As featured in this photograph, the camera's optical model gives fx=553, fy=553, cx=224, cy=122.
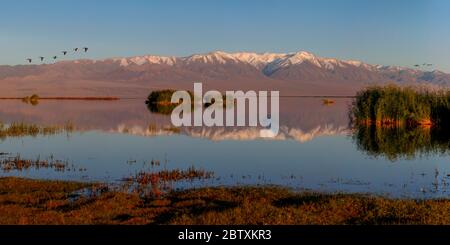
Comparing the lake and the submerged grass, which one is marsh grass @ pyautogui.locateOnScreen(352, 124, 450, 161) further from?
the submerged grass

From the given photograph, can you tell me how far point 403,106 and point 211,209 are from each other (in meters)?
41.1

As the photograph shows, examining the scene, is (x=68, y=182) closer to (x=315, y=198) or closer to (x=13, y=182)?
(x=13, y=182)

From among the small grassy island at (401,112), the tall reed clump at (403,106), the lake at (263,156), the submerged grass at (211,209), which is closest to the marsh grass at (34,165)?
the lake at (263,156)

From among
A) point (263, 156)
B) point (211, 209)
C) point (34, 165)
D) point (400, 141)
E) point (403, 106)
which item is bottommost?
point (263, 156)

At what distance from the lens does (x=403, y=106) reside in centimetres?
5353

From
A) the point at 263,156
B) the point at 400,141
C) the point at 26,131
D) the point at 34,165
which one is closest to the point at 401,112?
the point at 400,141

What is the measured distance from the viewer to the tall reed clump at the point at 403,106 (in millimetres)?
52812

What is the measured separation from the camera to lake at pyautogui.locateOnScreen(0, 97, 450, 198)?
82.8ft

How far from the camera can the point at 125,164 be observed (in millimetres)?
30516

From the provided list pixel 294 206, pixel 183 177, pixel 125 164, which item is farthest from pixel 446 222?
pixel 125 164

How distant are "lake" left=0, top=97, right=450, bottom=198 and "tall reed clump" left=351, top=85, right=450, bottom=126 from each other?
4.98 meters

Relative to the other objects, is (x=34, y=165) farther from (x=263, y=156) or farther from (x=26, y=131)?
(x=26, y=131)
